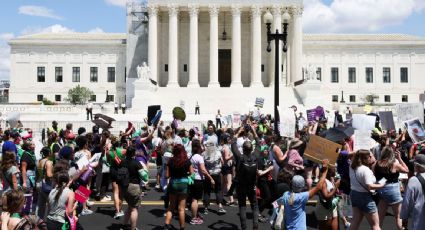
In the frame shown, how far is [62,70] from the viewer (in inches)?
2751

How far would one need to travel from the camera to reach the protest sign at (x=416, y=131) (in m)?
11.7

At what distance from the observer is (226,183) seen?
42.8 feet

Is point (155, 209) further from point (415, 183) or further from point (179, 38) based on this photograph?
point (179, 38)

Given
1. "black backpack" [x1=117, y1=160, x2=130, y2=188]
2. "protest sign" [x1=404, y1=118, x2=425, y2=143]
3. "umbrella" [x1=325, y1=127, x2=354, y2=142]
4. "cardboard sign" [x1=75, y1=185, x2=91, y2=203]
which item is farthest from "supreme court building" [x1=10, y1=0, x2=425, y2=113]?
"cardboard sign" [x1=75, y1=185, x2=91, y2=203]

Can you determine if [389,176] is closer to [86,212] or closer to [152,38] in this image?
[86,212]

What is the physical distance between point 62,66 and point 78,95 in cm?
754

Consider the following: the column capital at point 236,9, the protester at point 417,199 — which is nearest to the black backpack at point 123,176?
the protester at point 417,199

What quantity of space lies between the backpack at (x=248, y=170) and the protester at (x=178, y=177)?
1036mm

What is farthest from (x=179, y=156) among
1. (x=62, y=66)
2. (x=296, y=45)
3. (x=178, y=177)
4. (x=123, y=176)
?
(x=62, y=66)

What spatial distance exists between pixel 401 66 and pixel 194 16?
112 feet

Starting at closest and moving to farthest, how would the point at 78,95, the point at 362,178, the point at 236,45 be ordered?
1. the point at 362,178
2. the point at 236,45
3. the point at 78,95

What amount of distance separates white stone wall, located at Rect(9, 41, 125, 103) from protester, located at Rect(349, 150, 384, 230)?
62.9 metres

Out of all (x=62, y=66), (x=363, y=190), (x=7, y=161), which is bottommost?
(x=363, y=190)

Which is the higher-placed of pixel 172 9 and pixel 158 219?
pixel 172 9
